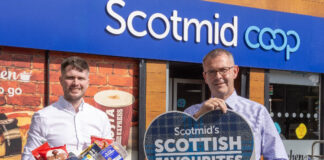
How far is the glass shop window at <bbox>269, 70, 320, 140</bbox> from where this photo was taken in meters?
8.20

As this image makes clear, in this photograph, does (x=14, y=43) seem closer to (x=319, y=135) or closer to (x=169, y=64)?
(x=169, y=64)

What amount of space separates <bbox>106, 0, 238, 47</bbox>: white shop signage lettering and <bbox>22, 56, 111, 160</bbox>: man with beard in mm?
3616

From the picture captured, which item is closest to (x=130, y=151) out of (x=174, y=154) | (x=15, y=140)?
(x=15, y=140)

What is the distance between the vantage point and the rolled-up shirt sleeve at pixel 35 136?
296cm

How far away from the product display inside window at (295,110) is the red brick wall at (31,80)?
3087 mm

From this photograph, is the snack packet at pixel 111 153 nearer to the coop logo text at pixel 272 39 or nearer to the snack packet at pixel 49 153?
the snack packet at pixel 49 153

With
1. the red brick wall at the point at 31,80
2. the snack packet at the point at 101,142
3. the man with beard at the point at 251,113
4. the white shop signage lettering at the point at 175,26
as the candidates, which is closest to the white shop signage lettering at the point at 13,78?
the red brick wall at the point at 31,80

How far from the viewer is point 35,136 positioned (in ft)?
9.86

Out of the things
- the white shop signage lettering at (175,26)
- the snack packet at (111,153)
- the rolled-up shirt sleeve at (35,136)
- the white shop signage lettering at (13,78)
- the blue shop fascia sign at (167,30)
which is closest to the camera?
the snack packet at (111,153)

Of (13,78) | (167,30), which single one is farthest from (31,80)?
(167,30)

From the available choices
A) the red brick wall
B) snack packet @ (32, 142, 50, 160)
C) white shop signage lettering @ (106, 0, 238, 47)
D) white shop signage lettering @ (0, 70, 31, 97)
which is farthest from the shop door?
snack packet @ (32, 142, 50, 160)

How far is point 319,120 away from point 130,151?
152 inches

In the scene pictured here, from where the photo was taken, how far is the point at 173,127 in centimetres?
261

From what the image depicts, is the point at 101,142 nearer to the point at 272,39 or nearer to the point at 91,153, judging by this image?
the point at 91,153
